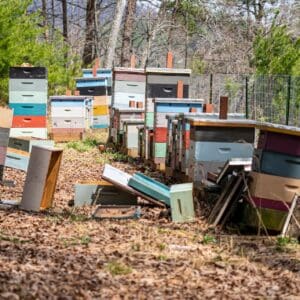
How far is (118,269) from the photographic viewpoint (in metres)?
4.97

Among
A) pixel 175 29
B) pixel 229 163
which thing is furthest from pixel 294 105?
pixel 175 29

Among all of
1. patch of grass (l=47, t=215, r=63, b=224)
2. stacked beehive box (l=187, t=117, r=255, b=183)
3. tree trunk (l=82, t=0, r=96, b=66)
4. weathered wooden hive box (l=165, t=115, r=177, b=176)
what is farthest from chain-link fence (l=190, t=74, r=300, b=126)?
tree trunk (l=82, t=0, r=96, b=66)

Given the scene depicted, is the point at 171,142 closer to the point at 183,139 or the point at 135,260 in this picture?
the point at 183,139

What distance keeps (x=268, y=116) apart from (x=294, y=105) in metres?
0.95

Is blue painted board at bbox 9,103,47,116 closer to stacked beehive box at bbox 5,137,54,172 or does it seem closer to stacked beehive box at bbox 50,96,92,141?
stacked beehive box at bbox 50,96,92,141

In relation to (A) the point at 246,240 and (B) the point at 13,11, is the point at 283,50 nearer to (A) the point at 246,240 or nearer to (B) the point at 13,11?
(B) the point at 13,11

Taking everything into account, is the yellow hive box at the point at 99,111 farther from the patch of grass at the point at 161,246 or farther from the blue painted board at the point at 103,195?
the patch of grass at the point at 161,246

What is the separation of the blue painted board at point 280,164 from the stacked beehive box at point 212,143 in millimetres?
1371

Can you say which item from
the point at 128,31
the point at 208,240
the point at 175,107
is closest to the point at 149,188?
the point at 208,240

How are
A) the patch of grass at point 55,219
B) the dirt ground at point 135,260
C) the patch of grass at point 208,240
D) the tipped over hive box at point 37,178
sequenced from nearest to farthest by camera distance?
the dirt ground at point 135,260, the patch of grass at point 208,240, the patch of grass at point 55,219, the tipped over hive box at point 37,178

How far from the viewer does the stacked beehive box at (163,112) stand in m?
11.2

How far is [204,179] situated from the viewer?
317 inches

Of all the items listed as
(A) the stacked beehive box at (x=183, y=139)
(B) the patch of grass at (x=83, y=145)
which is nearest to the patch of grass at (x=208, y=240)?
(A) the stacked beehive box at (x=183, y=139)

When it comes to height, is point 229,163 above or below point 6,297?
above
